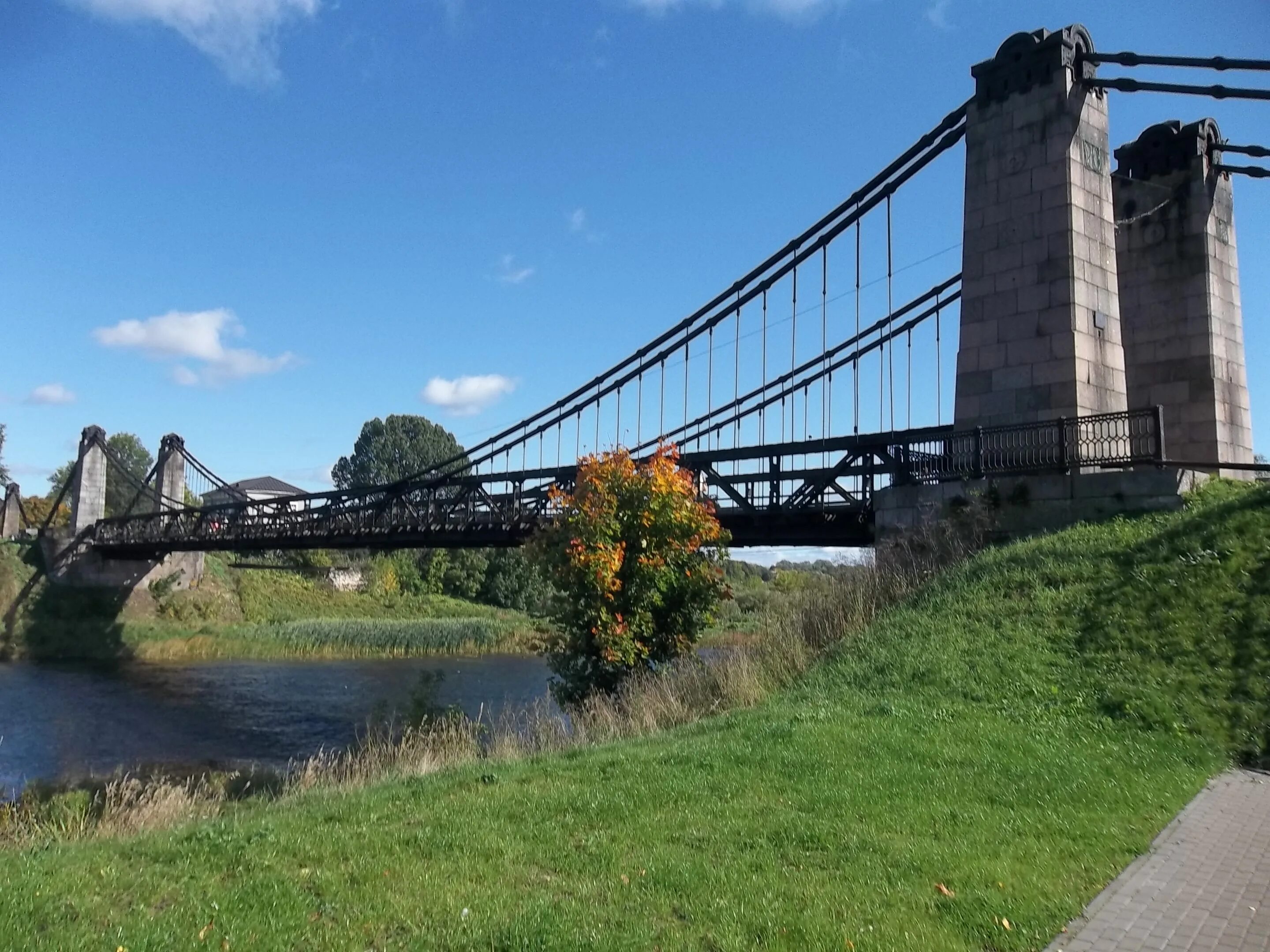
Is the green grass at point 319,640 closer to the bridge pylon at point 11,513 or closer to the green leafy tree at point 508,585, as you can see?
the green leafy tree at point 508,585

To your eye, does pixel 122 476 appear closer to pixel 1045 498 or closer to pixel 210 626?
pixel 210 626

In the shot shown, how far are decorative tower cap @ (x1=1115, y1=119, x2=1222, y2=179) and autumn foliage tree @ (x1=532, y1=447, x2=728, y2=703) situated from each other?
42.2 ft

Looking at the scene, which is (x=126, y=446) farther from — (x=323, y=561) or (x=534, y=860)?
(x=534, y=860)

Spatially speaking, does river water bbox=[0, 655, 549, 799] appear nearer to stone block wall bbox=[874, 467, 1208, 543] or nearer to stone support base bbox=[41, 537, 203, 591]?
stone block wall bbox=[874, 467, 1208, 543]

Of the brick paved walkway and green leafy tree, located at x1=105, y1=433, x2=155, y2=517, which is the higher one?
green leafy tree, located at x1=105, y1=433, x2=155, y2=517

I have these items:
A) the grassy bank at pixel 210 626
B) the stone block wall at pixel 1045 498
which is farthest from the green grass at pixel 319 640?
the stone block wall at pixel 1045 498

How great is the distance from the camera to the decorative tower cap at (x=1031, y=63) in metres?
16.7

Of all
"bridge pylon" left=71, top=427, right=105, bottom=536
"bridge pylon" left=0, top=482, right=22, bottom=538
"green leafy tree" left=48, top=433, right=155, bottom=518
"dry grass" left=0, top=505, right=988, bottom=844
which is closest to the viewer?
"dry grass" left=0, top=505, right=988, bottom=844

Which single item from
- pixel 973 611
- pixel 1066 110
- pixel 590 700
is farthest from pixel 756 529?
pixel 1066 110

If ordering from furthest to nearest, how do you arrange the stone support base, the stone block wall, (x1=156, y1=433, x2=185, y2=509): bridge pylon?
1. (x1=156, y1=433, x2=185, y2=509): bridge pylon
2. the stone support base
3. the stone block wall

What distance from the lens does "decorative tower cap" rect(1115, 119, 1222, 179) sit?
19.7 meters

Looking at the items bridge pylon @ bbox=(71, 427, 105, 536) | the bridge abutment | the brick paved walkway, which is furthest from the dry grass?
bridge pylon @ bbox=(71, 427, 105, 536)

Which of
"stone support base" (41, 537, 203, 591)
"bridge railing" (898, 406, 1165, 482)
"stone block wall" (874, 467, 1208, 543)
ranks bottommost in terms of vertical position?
"stone support base" (41, 537, 203, 591)

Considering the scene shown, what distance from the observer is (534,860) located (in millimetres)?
5461
